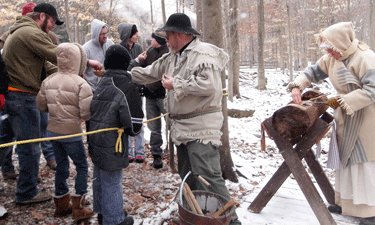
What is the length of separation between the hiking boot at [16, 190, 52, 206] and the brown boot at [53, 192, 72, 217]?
1.18 ft

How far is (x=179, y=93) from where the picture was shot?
246 centimetres

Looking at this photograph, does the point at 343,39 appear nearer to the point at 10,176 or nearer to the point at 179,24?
the point at 179,24

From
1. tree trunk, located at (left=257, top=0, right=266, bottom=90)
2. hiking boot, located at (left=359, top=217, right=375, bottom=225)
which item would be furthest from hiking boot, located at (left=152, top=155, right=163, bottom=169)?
tree trunk, located at (left=257, top=0, right=266, bottom=90)

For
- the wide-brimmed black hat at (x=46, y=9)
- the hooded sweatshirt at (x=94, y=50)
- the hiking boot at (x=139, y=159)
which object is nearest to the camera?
the wide-brimmed black hat at (x=46, y=9)

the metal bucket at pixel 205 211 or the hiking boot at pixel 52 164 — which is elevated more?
the metal bucket at pixel 205 211

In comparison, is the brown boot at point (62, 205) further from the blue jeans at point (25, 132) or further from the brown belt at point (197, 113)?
the brown belt at point (197, 113)

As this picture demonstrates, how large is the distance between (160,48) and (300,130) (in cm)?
267

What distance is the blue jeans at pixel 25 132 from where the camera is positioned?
323 cm

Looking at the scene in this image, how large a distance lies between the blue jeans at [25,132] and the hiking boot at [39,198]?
0.12 feet

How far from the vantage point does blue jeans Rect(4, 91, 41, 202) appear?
3.23 meters

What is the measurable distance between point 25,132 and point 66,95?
2.78ft

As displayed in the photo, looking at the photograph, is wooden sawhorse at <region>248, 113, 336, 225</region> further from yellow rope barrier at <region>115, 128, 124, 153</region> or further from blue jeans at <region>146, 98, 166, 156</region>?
blue jeans at <region>146, 98, 166, 156</region>

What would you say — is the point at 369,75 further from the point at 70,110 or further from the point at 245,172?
the point at 70,110

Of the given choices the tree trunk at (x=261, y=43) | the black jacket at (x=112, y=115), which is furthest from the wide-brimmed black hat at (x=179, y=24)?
the tree trunk at (x=261, y=43)
